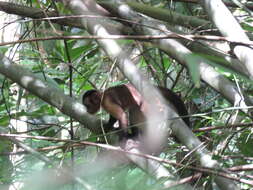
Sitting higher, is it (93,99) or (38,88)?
(93,99)

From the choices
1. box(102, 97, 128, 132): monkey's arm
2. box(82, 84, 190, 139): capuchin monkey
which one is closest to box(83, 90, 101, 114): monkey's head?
box(82, 84, 190, 139): capuchin monkey

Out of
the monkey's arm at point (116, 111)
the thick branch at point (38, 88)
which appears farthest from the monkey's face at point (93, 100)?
the thick branch at point (38, 88)

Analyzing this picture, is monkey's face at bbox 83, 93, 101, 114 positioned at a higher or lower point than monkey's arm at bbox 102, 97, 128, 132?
higher

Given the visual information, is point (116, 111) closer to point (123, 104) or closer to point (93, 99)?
point (123, 104)

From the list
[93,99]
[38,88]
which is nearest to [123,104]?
[93,99]

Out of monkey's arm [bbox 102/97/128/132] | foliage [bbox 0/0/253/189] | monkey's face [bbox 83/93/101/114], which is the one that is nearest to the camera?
foliage [bbox 0/0/253/189]

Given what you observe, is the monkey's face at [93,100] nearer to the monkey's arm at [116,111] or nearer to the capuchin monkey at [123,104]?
the capuchin monkey at [123,104]

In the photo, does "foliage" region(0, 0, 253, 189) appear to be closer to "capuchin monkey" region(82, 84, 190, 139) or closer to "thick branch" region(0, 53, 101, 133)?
"thick branch" region(0, 53, 101, 133)

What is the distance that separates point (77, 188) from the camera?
5.96 feet

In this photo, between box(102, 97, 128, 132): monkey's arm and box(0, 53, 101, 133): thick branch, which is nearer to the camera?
box(0, 53, 101, 133): thick branch

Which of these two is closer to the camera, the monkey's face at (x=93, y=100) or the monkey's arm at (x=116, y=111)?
the monkey's face at (x=93, y=100)

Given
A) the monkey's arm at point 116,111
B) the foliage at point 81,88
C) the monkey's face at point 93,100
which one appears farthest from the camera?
the monkey's arm at point 116,111

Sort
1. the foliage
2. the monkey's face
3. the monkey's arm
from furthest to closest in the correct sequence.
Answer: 1. the monkey's arm
2. the monkey's face
3. the foliage

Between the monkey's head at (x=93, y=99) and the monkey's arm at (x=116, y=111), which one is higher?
the monkey's head at (x=93, y=99)
